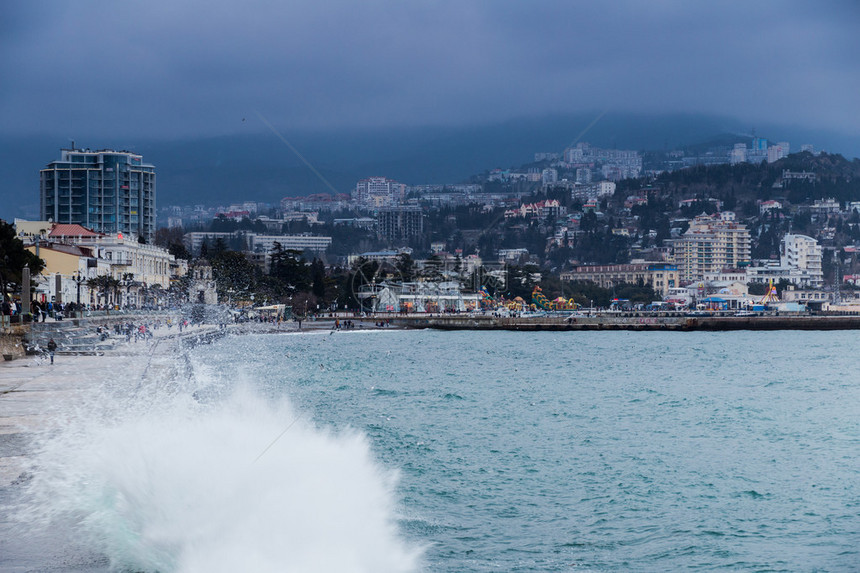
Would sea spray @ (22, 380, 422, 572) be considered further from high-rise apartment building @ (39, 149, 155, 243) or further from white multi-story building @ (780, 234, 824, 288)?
white multi-story building @ (780, 234, 824, 288)

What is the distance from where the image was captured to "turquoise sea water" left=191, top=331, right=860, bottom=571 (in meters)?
10.6

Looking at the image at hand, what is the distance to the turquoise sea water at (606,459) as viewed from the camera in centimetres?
1060

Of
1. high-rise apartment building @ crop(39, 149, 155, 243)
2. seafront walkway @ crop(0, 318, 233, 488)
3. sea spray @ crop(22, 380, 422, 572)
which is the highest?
high-rise apartment building @ crop(39, 149, 155, 243)

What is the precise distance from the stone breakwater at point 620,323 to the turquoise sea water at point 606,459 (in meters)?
52.8

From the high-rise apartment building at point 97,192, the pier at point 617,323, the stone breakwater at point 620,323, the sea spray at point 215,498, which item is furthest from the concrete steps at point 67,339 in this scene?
the high-rise apartment building at point 97,192

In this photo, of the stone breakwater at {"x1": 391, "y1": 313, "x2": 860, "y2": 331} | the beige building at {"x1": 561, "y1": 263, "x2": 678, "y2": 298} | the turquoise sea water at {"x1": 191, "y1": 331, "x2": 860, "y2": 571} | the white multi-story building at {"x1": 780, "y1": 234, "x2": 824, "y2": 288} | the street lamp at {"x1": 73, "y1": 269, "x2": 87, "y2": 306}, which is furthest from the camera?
the white multi-story building at {"x1": 780, "y1": 234, "x2": 824, "y2": 288}

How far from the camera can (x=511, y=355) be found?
1998 inches

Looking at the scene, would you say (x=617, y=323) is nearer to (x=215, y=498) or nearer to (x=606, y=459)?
(x=606, y=459)

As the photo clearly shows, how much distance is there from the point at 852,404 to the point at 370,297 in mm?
94658

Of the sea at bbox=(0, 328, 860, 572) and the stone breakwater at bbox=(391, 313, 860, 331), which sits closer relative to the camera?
the sea at bbox=(0, 328, 860, 572)

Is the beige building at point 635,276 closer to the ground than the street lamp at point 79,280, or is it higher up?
higher up

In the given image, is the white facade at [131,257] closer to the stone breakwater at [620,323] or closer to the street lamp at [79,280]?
the street lamp at [79,280]

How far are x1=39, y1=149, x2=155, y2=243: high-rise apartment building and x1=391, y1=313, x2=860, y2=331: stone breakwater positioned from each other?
66.5 meters

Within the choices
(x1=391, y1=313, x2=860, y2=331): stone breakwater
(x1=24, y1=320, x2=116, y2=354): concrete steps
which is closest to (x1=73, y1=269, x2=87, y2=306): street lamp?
A: (x1=24, y1=320, x2=116, y2=354): concrete steps
